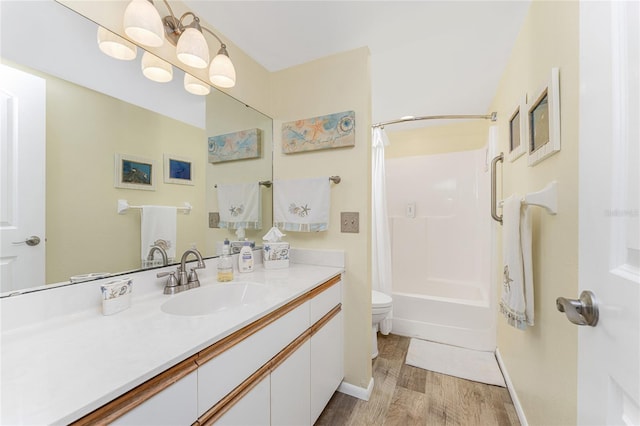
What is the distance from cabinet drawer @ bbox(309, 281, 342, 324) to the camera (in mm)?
1261

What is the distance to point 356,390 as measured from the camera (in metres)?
1.57

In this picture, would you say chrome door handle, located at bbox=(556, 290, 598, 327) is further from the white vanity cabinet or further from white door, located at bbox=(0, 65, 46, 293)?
white door, located at bbox=(0, 65, 46, 293)

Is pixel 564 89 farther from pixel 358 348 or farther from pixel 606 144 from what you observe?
pixel 358 348

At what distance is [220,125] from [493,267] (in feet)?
7.65

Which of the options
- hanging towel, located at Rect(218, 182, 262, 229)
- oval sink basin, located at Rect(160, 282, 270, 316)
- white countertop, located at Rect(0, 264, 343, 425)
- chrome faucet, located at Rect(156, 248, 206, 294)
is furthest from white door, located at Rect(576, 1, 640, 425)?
hanging towel, located at Rect(218, 182, 262, 229)

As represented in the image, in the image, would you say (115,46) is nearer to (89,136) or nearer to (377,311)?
(89,136)

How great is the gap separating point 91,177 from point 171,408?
86 centimetres

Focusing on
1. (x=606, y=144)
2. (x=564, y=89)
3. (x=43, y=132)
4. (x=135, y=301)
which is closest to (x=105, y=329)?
(x=135, y=301)

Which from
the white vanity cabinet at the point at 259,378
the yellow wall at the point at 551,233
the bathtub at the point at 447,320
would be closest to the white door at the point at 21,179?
the white vanity cabinet at the point at 259,378

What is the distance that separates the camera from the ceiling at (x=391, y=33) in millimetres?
1290

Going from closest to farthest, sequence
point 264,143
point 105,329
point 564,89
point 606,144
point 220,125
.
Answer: point 606,144 < point 105,329 < point 564,89 < point 220,125 < point 264,143

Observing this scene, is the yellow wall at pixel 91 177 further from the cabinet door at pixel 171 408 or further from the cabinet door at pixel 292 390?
the cabinet door at pixel 292 390

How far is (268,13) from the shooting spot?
133 cm

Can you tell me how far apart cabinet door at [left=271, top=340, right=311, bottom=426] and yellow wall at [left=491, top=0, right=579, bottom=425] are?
0.99 metres
